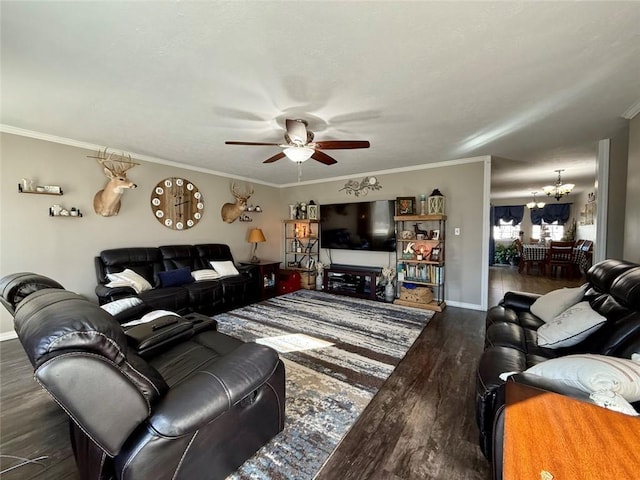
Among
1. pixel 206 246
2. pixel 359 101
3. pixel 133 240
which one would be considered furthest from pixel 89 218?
pixel 359 101

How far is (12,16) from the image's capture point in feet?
4.65

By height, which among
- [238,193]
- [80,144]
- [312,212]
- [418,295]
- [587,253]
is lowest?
[418,295]

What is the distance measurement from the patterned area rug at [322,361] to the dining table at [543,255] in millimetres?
5672

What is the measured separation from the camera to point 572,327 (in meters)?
1.76

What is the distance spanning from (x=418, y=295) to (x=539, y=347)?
2473 millimetres

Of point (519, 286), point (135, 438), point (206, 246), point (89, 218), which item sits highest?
point (89, 218)

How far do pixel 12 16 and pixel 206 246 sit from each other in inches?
137

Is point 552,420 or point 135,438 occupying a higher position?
point 552,420

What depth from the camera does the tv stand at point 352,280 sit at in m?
4.72

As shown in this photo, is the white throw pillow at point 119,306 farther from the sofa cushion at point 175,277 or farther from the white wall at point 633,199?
the white wall at point 633,199

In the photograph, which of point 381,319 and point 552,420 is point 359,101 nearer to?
point 552,420

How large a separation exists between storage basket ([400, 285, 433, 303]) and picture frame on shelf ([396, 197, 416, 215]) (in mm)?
1313

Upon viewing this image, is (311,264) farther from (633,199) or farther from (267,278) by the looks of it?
(633,199)

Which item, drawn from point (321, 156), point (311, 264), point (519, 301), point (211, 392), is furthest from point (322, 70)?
point (311, 264)
